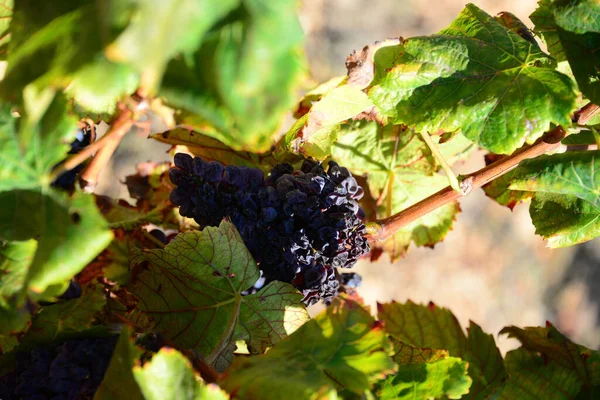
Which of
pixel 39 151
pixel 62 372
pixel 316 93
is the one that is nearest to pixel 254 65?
pixel 39 151

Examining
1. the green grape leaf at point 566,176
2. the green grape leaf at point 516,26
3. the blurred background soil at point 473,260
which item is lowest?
the blurred background soil at point 473,260

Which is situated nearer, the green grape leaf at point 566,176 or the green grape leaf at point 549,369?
the green grape leaf at point 566,176

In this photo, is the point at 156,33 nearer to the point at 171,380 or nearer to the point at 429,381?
the point at 171,380

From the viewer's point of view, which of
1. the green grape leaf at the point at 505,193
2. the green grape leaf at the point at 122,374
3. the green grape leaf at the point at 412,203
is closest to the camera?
the green grape leaf at the point at 122,374

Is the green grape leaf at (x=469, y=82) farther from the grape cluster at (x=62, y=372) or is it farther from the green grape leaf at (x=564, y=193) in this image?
the grape cluster at (x=62, y=372)

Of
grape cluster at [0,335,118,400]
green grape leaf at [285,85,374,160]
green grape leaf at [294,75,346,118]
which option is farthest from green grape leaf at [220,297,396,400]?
green grape leaf at [294,75,346,118]

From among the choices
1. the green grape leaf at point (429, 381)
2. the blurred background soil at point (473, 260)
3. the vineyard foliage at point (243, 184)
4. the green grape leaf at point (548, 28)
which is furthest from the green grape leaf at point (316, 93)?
the blurred background soil at point (473, 260)
